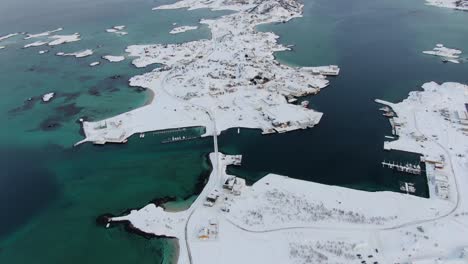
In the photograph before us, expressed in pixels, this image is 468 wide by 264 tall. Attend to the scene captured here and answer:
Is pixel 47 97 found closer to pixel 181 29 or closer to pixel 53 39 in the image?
pixel 53 39

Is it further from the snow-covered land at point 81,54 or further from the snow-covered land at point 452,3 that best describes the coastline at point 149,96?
the snow-covered land at point 452,3

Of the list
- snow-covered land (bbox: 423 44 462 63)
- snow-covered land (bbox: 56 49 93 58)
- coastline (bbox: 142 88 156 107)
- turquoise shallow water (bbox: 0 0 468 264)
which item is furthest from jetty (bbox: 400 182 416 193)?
snow-covered land (bbox: 56 49 93 58)

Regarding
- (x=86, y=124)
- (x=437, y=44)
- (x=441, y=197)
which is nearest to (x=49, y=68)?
(x=86, y=124)

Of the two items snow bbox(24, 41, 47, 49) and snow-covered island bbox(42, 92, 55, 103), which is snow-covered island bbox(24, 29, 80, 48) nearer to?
snow bbox(24, 41, 47, 49)

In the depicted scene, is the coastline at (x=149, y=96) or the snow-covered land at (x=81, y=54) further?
the snow-covered land at (x=81, y=54)

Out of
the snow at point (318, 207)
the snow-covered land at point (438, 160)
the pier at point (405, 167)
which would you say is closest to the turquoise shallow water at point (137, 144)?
the pier at point (405, 167)

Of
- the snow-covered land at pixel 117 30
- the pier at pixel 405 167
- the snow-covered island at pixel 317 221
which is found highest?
the snow-covered land at pixel 117 30
